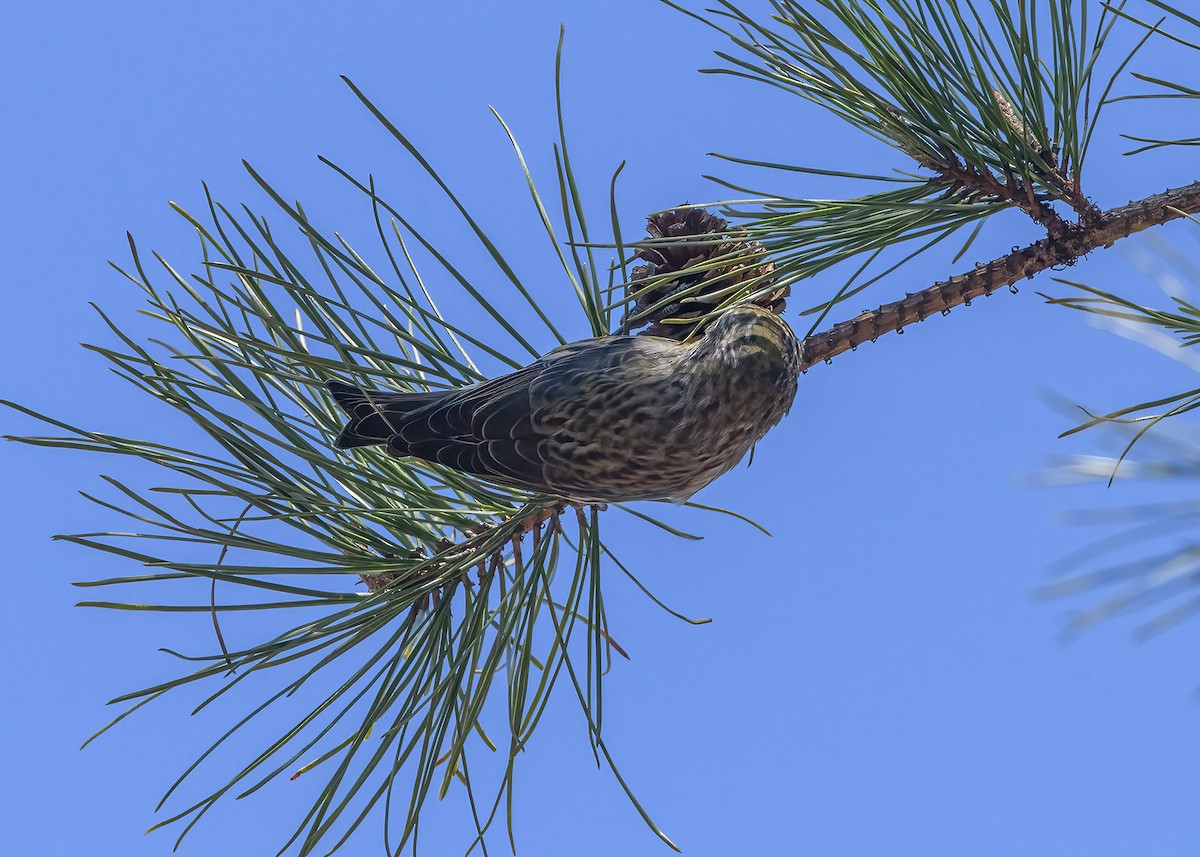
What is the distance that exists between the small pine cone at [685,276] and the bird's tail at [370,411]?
35cm

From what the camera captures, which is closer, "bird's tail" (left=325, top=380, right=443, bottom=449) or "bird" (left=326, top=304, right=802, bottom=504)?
"bird" (left=326, top=304, right=802, bottom=504)

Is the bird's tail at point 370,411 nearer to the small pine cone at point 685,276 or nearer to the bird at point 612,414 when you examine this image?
the bird at point 612,414

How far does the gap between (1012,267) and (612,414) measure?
1.94 ft

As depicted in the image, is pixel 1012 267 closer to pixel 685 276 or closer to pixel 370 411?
pixel 685 276

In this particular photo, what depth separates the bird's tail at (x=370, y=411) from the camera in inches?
71.9

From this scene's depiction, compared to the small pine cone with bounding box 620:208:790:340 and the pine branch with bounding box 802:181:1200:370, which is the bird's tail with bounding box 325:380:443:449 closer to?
the small pine cone with bounding box 620:208:790:340

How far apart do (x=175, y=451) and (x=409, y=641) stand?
18.9 inches

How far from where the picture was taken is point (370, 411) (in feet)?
6.03

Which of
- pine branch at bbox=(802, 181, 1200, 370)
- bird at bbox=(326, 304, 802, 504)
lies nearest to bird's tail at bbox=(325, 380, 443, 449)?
bird at bbox=(326, 304, 802, 504)

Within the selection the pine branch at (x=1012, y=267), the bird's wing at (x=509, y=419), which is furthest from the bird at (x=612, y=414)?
the pine branch at (x=1012, y=267)

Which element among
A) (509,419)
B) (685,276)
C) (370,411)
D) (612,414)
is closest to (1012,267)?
(685,276)

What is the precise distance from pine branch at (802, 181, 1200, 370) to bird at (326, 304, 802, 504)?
122 millimetres

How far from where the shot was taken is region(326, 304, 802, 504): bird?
Answer: 1.71 meters

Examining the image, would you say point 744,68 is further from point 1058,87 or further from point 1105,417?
point 1105,417
